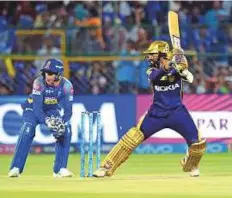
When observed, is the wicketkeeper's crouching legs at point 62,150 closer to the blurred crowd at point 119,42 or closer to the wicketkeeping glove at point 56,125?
the wicketkeeping glove at point 56,125

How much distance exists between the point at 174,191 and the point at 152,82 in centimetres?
290

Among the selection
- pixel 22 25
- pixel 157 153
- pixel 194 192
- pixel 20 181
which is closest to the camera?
pixel 194 192

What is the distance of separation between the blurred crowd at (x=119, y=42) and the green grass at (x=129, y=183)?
4.77 metres

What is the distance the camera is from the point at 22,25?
26.6 meters

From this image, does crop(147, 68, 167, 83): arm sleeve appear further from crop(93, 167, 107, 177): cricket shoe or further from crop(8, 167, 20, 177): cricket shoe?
crop(8, 167, 20, 177): cricket shoe

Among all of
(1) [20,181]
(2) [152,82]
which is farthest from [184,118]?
(1) [20,181]

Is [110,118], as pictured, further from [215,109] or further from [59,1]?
[59,1]

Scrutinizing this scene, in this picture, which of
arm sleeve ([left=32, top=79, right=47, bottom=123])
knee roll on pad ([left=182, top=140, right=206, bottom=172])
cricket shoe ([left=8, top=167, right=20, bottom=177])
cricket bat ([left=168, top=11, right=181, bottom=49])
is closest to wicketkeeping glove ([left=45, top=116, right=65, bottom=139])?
arm sleeve ([left=32, top=79, right=47, bottom=123])

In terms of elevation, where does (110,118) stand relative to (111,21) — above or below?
below

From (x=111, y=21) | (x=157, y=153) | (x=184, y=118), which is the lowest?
(x=157, y=153)

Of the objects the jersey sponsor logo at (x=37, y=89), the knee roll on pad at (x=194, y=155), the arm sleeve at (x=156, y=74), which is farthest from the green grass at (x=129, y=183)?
the arm sleeve at (x=156, y=74)

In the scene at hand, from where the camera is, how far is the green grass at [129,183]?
1256 cm

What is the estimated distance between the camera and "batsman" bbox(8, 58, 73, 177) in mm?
15766

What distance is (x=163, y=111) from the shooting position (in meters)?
15.4
